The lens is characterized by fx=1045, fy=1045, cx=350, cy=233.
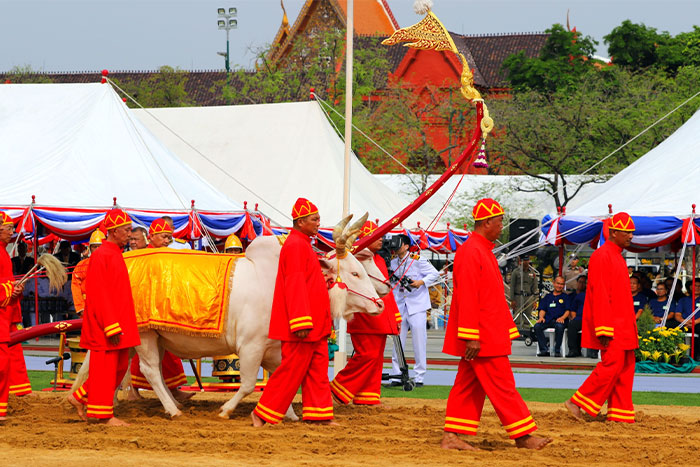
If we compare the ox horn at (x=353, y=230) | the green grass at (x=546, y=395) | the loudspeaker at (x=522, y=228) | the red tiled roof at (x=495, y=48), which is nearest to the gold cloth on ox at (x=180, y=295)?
the ox horn at (x=353, y=230)

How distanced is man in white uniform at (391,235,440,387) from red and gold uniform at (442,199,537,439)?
481 cm

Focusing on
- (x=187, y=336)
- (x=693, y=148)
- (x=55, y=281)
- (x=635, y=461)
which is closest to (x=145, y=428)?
(x=187, y=336)

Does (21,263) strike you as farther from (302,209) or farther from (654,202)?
(302,209)

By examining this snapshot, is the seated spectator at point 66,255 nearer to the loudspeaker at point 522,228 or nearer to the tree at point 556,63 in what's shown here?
the loudspeaker at point 522,228

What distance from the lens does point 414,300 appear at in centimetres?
1348

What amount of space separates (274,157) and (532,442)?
53.5 feet

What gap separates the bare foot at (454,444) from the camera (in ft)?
27.1

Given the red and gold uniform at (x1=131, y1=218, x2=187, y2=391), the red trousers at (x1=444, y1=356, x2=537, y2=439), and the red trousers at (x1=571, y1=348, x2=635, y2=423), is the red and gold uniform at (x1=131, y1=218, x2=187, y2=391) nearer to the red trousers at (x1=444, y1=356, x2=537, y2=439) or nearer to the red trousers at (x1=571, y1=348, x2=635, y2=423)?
the red trousers at (x1=444, y1=356, x2=537, y2=439)

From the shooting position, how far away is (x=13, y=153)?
1911cm

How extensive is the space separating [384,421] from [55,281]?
11.4ft

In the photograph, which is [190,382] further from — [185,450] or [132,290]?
[185,450]

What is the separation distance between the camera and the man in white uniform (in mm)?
13312

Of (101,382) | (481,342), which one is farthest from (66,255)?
(481,342)

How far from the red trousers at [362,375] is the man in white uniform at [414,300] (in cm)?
236
